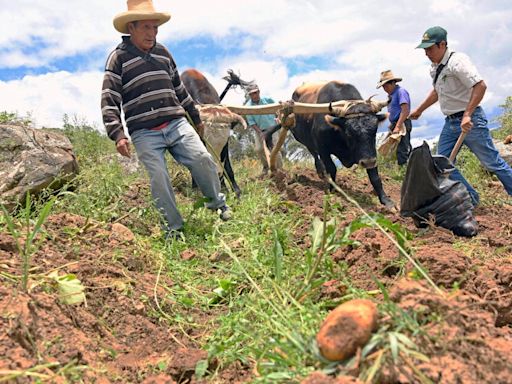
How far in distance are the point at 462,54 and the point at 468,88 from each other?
343 mm

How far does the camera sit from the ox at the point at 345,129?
604 cm

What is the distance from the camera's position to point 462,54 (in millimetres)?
4891

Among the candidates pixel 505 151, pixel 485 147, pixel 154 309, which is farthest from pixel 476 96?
pixel 505 151

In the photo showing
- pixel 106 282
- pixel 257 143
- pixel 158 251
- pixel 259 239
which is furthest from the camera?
pixel 257 143

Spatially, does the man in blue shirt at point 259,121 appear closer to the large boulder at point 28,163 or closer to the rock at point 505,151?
the rock at point 505,151

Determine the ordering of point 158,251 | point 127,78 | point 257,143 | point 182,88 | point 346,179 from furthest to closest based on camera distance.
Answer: point 257,143, point 346,179, point 182,88, point 127,78, point 158,251

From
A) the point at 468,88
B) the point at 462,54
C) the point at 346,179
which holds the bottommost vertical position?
the point at 346,179

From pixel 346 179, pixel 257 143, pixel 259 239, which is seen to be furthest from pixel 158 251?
pixel 257 143

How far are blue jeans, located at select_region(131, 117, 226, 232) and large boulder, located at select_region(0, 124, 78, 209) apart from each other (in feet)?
2.41

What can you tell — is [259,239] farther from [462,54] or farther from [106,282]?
[462,54]

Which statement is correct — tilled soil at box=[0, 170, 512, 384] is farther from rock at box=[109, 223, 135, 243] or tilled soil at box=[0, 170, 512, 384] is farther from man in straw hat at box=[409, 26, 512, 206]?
man in straw hat at box=[409, 26, 512, 206]

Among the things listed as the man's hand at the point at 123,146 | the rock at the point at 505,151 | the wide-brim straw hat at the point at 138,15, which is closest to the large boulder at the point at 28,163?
the man's hand at the point at 123,146

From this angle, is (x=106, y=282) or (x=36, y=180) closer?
(x=106, y=282)

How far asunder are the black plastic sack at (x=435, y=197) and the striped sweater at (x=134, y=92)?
2.09 meters
